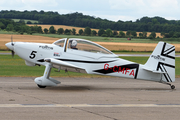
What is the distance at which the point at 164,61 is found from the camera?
1212 cm

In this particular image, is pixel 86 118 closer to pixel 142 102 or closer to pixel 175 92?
pixel 142 102

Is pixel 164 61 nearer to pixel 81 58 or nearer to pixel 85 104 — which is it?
pixel 81 58

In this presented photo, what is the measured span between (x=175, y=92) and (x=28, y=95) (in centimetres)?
608

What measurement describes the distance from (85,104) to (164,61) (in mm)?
5072

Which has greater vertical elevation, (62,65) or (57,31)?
(57,31)

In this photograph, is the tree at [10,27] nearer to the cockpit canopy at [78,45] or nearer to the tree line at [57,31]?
the tree line at [57,31]

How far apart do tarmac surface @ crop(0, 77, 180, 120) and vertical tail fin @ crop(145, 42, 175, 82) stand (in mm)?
777

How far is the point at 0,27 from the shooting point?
98.7 metres

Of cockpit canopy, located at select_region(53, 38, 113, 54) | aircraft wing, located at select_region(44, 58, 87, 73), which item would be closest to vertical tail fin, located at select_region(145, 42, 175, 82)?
cockpit canopy, located at select_region(53, 38, 113, 54)

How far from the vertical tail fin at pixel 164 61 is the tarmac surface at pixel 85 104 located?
78 centimetres

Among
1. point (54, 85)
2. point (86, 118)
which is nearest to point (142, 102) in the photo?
point (86, 118)

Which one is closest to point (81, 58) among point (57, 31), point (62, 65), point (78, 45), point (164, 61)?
point (78, 45)

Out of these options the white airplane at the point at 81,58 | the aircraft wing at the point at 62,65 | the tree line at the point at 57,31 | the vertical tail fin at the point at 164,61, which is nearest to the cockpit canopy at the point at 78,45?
the white airplane at the point at 81,58

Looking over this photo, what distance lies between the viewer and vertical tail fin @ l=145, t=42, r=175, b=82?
12086 mm
